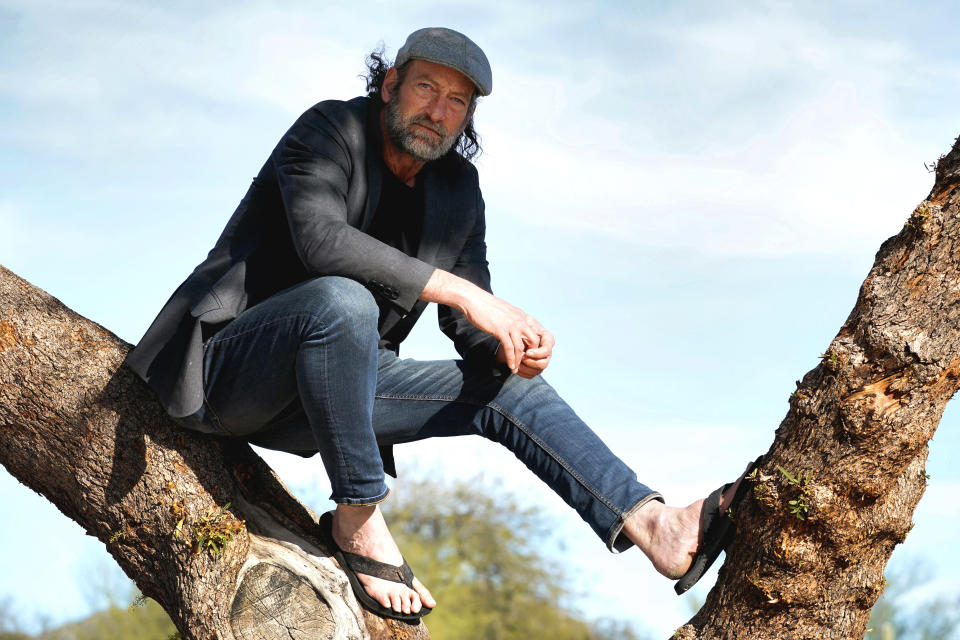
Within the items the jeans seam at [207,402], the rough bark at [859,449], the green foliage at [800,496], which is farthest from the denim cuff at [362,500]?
the green foliage at [800,496]

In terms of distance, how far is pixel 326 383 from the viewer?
2.62 metres

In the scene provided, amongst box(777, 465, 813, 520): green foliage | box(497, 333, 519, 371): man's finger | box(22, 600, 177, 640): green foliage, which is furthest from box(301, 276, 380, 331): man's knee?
box(22, 600, 177, 640): green foliage

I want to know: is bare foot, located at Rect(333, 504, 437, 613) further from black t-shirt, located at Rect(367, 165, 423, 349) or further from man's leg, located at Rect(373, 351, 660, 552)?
black t-shirt, located at Rect(367, 165, 423, 349)

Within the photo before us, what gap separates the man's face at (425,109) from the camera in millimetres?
3125

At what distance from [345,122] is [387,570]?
1534mm

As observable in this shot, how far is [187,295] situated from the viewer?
116 inches

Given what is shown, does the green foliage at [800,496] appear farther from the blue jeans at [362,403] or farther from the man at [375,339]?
the blue jeans at [362,403]

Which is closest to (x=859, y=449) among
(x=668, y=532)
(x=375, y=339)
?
(x=668, y=532)

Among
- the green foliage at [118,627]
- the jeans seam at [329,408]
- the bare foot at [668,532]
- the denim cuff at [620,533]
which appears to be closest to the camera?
the jeans seam at [329,408]

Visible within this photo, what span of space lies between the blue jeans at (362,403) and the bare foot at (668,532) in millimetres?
44

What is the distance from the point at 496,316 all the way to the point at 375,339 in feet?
1.23

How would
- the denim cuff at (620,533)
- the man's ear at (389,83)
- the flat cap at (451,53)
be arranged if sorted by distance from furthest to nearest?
the man's ear at (389,83) < the flat cap at (451,53) < the denim cuff at (620,533)

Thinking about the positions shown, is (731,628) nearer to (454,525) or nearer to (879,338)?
(879,338)

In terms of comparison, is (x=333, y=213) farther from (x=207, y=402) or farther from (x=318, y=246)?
(x=207, y=402)
